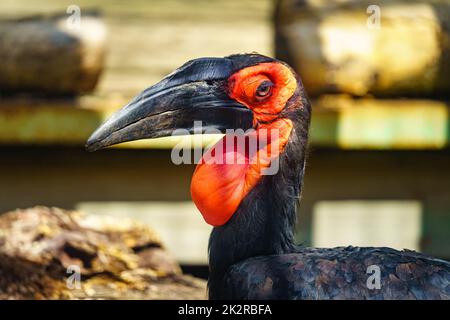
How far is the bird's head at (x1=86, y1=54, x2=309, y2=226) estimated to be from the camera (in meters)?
2.98

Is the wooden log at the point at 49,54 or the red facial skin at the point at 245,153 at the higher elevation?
the wooden log at the point at 49,54

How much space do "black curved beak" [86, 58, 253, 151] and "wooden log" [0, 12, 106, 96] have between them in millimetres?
1862

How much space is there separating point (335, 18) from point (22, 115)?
5.66 ft

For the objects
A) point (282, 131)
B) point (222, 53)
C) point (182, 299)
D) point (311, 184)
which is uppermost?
point (222, 53)

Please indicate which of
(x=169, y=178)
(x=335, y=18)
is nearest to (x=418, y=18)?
(x=335, y=18)

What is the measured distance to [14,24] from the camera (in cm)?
484

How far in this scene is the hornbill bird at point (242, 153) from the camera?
117 inches

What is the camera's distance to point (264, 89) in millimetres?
3113
